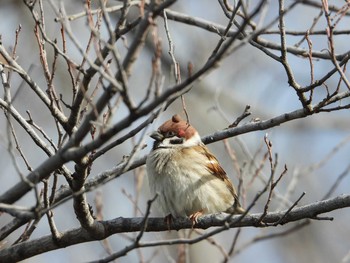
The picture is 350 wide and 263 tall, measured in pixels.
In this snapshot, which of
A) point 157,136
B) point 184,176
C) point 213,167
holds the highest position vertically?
point 157,136

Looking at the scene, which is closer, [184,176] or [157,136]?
[184,176]

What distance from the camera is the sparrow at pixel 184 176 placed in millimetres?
5363

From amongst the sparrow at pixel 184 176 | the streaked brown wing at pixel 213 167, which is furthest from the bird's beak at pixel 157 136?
the streaked brown wing at pixel 213 167

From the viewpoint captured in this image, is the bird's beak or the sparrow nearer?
the sparrow

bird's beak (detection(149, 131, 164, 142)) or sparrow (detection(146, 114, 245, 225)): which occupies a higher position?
bird's beak (detection(149, 131, 164, 142))

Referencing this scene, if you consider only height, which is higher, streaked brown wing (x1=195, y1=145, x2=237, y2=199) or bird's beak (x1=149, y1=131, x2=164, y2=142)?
bird's beak (x1=149, y1=131, x2=164, y2=142)

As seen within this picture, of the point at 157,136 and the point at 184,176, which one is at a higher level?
the point at 157,136

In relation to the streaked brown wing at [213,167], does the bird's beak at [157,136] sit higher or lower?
higher

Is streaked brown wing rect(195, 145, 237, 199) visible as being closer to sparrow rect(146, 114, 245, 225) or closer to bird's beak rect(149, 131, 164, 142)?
sparrow rect(146, 114, 245, 225)

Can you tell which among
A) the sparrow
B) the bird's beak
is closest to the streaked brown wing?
the sparrow

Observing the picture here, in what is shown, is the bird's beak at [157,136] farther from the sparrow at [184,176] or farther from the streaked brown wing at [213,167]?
the streaked brown wing at [213,167]

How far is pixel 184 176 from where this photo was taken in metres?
5.48

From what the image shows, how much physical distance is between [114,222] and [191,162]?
1.15 m

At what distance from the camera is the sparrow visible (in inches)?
211
